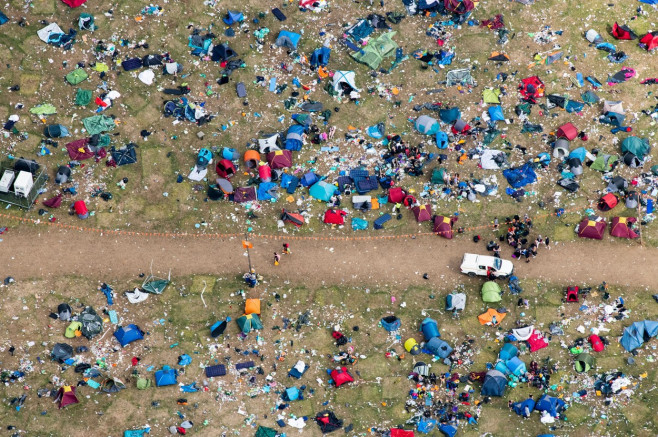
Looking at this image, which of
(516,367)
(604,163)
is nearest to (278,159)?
(516,367)

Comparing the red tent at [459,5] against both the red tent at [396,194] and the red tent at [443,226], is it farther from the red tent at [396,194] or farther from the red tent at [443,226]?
the red tent at [443,226]

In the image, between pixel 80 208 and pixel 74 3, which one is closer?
pixel 80 208

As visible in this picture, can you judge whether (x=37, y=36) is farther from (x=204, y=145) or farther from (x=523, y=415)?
(x=523, y=415)

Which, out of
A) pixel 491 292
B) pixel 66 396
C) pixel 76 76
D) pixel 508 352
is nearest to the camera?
pixel 66 396

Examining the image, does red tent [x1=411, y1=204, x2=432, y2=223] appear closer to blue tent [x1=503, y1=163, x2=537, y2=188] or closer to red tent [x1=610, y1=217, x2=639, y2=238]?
blue tent [x1=503, y1=163, x2=537, y2=188]

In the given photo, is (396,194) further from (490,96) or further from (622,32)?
(622,32)

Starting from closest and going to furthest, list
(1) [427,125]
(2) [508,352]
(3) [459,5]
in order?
(2) [508,352]
(1) [427,125]
(3) [459,5]

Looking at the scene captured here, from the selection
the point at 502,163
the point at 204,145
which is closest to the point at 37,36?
the point at 204,145
